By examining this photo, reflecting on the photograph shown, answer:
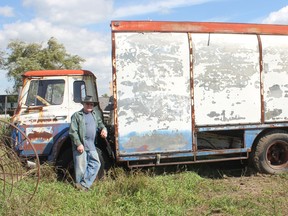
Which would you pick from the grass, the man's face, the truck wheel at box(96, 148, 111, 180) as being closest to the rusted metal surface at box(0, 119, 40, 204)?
the grass

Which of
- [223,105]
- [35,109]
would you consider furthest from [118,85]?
[223,105]

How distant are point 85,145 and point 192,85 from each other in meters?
2.21

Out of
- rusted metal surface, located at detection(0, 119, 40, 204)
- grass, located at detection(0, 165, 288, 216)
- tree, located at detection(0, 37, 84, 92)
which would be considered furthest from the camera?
tree, located at detection(0, 37, 84, 92)

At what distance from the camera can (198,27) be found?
282 inches

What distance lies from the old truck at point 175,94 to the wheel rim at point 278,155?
10.3 inches

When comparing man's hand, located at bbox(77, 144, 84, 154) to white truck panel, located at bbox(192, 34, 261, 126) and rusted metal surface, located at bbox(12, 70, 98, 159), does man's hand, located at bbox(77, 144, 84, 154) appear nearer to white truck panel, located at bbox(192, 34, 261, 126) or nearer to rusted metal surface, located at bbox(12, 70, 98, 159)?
rusted metal surface, located at bbox(12, 70, 98, 159)

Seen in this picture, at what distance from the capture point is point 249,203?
568cm

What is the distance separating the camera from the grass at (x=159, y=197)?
531 cm

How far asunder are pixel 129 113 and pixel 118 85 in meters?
0.53

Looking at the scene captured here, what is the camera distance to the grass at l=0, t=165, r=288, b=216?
17.4ft

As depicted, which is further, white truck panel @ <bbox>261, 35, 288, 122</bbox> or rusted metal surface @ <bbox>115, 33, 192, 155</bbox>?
white truck panel @ <bbox>261, 35, 288, 122</bbox>

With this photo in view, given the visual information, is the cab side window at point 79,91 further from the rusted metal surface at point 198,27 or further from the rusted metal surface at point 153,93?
the rusted metal surface at point 198,27

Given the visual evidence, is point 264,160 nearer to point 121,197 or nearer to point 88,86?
point 121,197

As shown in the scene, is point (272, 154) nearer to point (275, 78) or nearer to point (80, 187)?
point (275, 78)
